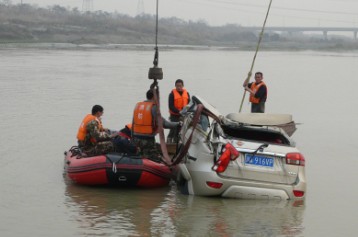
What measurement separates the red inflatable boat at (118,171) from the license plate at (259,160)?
4.91ft

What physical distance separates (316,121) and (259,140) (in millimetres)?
9591

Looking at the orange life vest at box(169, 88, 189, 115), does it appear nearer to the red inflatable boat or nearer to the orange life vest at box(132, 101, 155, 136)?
the orange life vest at box(132, 101, 155, 136)

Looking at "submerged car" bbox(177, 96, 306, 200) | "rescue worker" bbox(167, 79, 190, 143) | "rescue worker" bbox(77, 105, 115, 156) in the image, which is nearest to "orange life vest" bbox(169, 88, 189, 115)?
"rescue worker" bbox(167, 79, 190, 143)

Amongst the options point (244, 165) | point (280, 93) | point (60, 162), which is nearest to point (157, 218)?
point (244, 165)

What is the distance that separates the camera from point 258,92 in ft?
50.3

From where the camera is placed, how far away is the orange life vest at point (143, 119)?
36.3 feet

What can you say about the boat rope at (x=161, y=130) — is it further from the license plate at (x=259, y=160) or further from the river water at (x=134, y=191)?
the license plate at (x=259, y=160)

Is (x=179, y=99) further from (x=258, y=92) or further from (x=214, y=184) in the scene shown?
(x=214, y=184)

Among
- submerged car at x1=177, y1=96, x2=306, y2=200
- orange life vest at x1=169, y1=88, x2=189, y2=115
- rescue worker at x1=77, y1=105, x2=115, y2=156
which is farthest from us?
orange life vest at x1=169, y1=88, x2=189, y2=115

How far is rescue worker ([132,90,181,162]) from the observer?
36.3 feet

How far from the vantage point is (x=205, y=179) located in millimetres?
9852

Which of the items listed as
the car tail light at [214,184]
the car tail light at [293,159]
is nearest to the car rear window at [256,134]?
the car tail light at [293,159]

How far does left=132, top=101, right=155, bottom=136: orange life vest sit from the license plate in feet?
6.29

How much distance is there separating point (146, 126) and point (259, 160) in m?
2.08
